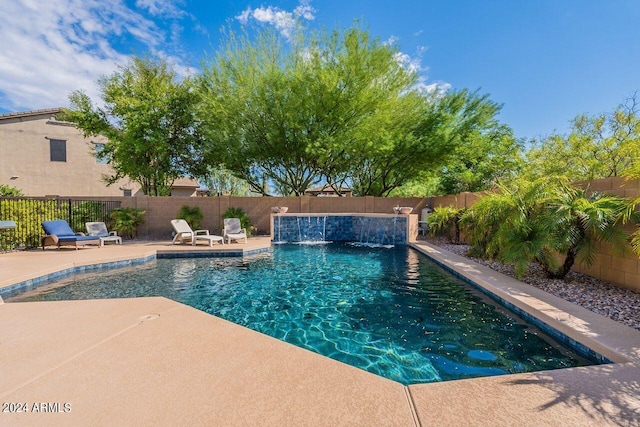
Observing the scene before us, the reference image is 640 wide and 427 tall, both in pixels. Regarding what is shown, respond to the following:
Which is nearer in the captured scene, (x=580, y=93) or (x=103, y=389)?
(x=103, y=389)

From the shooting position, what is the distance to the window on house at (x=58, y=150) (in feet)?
61.7

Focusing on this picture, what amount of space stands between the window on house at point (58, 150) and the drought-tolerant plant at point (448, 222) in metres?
22.5

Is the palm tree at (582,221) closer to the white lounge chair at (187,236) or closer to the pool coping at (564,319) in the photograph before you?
the pool coping at (564,319)

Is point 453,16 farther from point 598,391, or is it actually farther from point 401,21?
point 598,391

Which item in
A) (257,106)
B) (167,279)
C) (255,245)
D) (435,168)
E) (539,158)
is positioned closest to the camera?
(167,279)

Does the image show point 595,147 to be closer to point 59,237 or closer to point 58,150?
point 59,237

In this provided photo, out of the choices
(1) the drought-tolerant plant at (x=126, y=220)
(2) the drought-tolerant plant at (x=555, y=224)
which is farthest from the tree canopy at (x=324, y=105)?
(2) the drought-tolerant plant at (x=555, y=224)

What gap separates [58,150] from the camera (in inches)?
749

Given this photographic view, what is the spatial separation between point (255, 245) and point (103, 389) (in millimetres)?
8025

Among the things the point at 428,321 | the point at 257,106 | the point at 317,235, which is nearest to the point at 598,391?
the point at 428,321

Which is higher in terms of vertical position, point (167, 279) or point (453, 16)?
point (453, 16)

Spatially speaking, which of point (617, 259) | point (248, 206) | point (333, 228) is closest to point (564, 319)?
point (617, 259)

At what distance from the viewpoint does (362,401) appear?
2.07 meters

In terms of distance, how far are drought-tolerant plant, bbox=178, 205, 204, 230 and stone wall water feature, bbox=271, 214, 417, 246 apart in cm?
358
